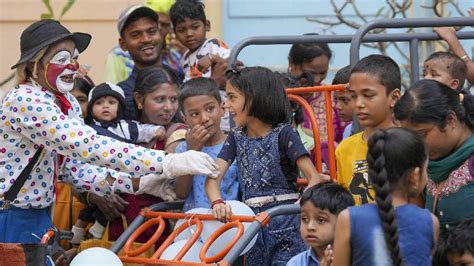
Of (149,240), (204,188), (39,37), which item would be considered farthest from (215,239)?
(39,37)

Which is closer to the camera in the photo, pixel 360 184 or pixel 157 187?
A: pixel 360 184

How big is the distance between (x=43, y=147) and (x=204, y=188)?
87 centimetres

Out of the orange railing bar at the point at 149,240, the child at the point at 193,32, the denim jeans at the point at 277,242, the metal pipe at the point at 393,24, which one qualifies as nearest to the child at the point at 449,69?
the metal pipe at the point at 393,24

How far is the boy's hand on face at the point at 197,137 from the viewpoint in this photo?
242 inches

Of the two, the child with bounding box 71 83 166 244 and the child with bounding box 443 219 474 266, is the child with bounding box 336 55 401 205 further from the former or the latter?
the child with bounding box 71 83 166 244

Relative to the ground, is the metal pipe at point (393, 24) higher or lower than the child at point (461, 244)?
higher

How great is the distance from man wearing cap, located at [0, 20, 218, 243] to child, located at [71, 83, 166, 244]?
83cm

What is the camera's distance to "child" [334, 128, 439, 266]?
14.0ft

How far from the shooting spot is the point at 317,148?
617 cm

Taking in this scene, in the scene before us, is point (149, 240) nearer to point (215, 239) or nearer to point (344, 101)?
point (215, 239)

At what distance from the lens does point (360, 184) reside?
554 centimetres

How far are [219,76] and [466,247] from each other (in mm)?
3115

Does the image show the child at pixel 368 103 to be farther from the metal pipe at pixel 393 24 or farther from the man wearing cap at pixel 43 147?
the man wearing cap at pixel 43 147

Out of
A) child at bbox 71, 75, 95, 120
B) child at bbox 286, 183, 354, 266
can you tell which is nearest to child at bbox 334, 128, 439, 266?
child at bbox 286, 183, 354, 266
